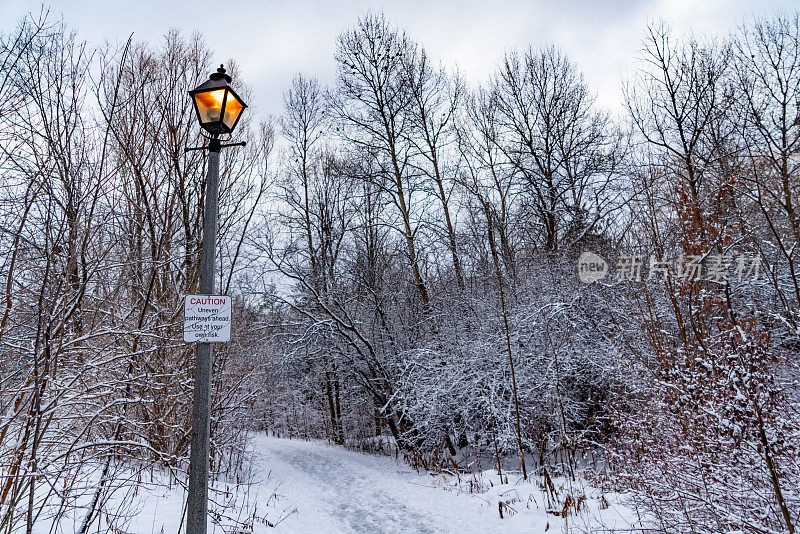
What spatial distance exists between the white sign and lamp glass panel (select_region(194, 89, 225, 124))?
1349 millimetres

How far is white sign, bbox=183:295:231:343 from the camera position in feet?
10.5

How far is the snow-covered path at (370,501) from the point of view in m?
5.99

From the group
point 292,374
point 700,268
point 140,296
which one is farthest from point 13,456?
point 292,374

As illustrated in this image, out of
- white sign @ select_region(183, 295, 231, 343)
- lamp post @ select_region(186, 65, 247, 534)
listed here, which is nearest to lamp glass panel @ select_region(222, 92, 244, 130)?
lamp post @ select_region(186, 65, 247, 534)

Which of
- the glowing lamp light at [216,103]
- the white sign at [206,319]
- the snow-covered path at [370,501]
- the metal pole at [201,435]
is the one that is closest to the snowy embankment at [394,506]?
the snow-covered path at [370,501]

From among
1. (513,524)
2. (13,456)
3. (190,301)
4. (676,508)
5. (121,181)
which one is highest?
(121,181)

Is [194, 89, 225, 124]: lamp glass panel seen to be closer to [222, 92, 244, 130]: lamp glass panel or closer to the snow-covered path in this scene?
[222, 92, 244, 130]: lamp glass panel

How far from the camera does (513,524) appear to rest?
5.52 m

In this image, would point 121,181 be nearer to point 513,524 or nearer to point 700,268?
point 513,524

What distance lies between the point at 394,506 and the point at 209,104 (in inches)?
250

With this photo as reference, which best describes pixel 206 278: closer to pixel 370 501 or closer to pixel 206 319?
pixel 206 319

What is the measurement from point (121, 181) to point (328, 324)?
308 inches

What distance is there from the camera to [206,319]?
3.25m

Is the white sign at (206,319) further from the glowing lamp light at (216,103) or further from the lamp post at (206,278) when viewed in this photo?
the glowing lamp light at (216,103)
